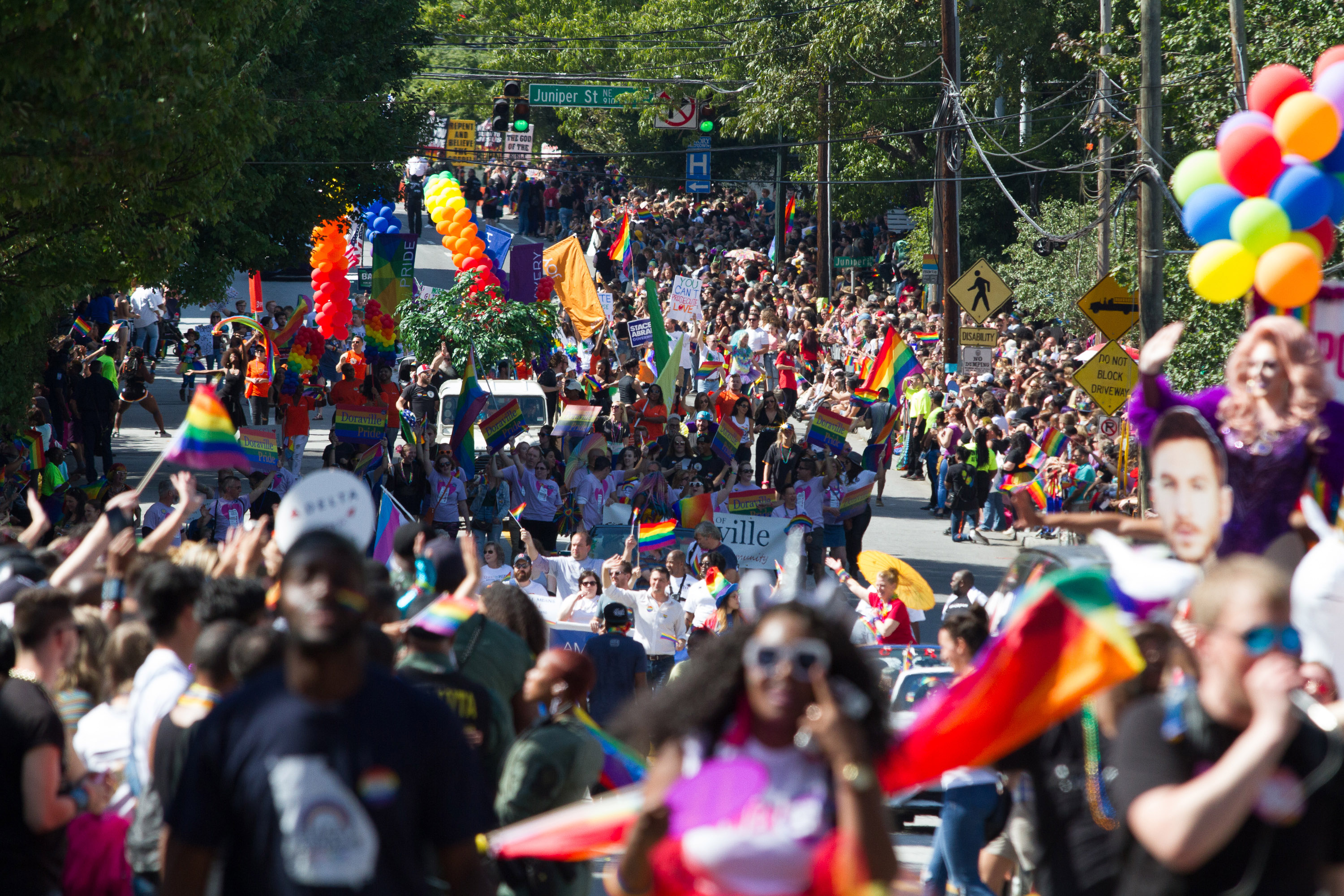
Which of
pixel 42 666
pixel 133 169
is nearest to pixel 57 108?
pixel 133 169

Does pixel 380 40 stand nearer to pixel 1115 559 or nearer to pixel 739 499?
pixel 739 499

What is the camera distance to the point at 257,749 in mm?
3365

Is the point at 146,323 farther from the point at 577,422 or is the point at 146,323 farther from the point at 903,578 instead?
the point at 903,578

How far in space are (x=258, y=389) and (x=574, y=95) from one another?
689 inches

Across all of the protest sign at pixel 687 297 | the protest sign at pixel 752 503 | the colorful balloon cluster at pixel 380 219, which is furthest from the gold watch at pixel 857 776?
the colorful balloon cluster at pixel 380 219

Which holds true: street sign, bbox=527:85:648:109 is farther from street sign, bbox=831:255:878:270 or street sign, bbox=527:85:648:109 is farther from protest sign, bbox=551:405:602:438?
protest sign, bbox=551:405:602:438

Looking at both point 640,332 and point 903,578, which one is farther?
point 640,332

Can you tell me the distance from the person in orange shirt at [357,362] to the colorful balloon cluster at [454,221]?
6.26 meters

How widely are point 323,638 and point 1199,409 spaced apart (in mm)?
3373

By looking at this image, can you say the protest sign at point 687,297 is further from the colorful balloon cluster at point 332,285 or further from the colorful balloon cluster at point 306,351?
the colorful balloon cluster at point 332,285

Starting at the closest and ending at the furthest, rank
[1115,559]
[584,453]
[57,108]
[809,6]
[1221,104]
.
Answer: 1. [1115,559]
2. [57,108]
3. [584,453]
4. [1221,104]
5. [809,6]

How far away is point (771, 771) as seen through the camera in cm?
337

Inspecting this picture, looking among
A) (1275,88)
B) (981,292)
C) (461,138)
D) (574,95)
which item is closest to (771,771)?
(1275,88)

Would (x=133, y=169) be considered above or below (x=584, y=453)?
above
